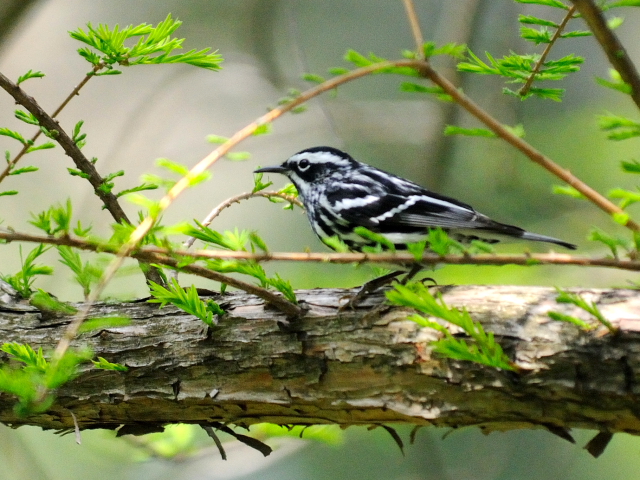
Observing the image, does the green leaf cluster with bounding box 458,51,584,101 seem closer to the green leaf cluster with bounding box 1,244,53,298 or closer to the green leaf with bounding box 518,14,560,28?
the green leaf with bounding box 518,14,560,28

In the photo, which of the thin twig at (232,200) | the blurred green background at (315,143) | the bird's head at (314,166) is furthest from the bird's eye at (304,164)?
the blurred green background at (315,143)

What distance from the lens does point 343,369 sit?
155 centimetres

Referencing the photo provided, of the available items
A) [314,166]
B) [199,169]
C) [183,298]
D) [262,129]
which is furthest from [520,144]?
[314,166]

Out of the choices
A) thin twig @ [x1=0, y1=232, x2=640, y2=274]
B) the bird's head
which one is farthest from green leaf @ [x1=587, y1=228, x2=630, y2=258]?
the bird's head

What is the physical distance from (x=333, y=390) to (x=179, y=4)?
5378 mm

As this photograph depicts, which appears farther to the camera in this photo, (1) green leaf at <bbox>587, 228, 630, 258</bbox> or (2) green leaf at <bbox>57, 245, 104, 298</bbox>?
(2) green leaf at <bbox>57, 245, 104, 298</bbox>

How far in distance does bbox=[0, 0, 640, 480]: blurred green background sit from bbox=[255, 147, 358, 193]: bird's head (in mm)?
628

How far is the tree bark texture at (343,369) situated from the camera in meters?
1.36

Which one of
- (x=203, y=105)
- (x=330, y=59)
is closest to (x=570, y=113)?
(x=330, y=59)

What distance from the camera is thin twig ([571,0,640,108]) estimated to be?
93 cm

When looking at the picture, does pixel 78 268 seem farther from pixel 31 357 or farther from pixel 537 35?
pixel 537 35

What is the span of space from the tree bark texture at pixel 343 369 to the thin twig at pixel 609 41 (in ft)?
1.90

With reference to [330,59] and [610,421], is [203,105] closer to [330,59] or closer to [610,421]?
[330,59]

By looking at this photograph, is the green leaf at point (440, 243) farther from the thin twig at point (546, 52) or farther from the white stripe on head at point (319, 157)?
the white stripe on head at point (319, 157)
